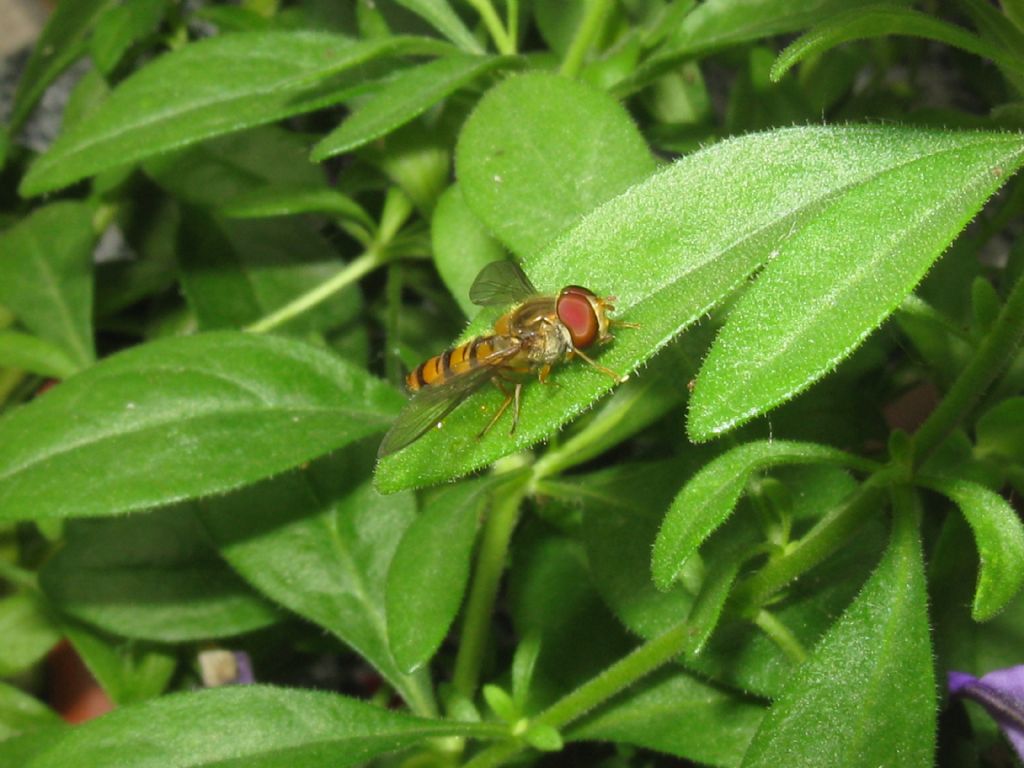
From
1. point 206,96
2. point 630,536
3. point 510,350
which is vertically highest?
point 206,96

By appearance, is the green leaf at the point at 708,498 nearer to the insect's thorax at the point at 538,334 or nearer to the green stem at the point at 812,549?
the green stem at the point at 812,549

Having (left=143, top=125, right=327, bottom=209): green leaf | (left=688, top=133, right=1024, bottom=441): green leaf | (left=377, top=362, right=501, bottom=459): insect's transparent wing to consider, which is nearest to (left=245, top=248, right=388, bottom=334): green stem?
(left=143, top=125, right=327, bottom=209): green leaf

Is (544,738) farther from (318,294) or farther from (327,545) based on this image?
(318,294)

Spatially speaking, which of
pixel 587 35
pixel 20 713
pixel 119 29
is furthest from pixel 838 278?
pixel 20 713

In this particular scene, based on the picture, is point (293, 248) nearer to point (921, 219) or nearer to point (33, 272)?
point (33, 272)

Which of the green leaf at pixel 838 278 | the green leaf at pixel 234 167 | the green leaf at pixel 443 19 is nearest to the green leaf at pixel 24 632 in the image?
the green leaf at pixel 234 167

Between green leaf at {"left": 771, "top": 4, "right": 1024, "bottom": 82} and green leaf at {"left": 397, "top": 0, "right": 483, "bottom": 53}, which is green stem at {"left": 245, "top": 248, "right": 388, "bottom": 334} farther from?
green leaf at {"left": 771, "top": 4, "right": 1024, "bottom": 82}

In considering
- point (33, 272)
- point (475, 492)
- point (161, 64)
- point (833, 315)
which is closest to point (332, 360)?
point (475, 492)
